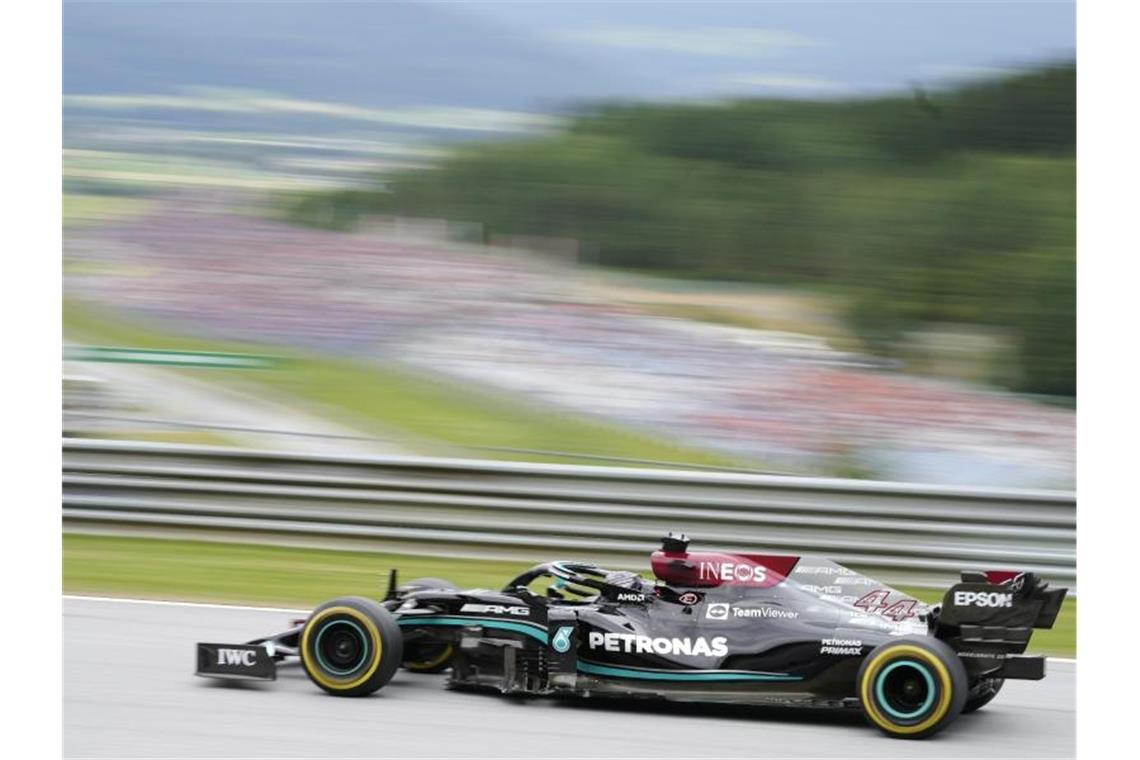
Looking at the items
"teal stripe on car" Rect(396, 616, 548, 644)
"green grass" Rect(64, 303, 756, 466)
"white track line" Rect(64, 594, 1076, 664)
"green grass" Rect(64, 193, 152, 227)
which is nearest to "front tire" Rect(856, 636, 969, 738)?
"teal stripe on car" Rect(396, 616, 548, 644)

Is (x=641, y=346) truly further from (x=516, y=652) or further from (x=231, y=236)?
(x=516, y=652)

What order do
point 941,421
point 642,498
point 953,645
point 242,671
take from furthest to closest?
point 941,421 < point 642,498 < point 242,671 < point 953,645

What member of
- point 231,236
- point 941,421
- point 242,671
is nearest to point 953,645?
point 242,671

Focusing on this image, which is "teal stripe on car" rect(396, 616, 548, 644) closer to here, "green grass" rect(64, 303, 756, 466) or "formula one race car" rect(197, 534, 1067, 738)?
"formula one race car" rect(197, 534, 1067, 738)

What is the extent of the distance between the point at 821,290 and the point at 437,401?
374cm

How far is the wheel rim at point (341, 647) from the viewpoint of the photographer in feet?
22.0

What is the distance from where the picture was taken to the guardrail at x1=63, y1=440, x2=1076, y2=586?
9219mm

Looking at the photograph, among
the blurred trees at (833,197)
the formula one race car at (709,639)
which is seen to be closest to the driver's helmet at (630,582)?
the formula one race car at (709,639)

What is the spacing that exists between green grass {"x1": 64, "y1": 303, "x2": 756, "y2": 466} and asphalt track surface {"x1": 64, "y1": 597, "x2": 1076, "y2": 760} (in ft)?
18.0

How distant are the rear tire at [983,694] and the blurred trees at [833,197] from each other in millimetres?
6452

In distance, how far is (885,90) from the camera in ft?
47.5

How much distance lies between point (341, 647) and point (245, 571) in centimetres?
325

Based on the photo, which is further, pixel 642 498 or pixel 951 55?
pixel 951 55

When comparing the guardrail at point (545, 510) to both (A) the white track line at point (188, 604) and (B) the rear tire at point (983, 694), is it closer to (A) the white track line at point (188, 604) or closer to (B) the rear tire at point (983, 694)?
(A) the white track line at point (188, 604)
